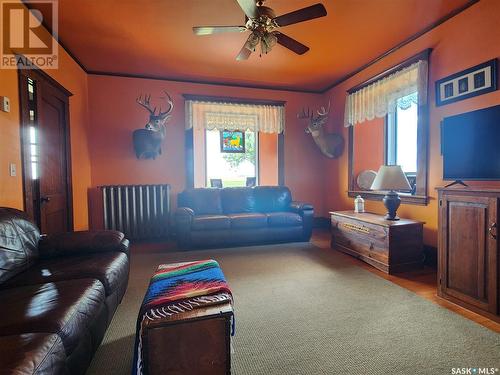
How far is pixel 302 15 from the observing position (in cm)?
229

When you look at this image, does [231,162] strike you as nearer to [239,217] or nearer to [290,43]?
[239,217]

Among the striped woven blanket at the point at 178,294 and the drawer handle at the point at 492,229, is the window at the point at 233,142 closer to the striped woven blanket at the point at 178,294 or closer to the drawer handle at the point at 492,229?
the striped woven blanket at the point at 178,294

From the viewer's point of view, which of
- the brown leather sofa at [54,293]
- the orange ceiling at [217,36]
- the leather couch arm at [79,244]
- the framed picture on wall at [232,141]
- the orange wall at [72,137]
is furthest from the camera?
the framed picture on wall at [232,141]

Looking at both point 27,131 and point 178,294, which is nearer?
point 178,294

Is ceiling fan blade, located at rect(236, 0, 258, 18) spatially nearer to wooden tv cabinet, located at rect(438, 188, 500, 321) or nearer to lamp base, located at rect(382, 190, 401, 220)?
wooden tv cabinet, located at rect(438, 188, 500, 321)

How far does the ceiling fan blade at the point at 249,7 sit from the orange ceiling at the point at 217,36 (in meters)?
0.60

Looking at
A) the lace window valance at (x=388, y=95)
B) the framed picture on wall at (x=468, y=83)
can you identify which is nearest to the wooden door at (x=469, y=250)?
the framed picture on wall at (x=468, y=83)

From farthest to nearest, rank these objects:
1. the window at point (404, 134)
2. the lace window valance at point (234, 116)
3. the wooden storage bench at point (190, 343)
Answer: the lace window valance at point (234, 116)
the window at point (404, 134)
the wooden storage bench at point (190, 343)

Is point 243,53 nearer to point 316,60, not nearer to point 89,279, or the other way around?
point 316,60

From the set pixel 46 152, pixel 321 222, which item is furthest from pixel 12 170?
pixel 321 222

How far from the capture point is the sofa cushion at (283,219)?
416cm

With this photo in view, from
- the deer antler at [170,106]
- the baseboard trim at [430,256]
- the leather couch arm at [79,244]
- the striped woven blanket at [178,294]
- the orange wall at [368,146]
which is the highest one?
the deer antler at [170,106]

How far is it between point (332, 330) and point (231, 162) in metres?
4.08

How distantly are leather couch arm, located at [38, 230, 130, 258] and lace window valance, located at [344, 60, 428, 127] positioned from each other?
3.74m
